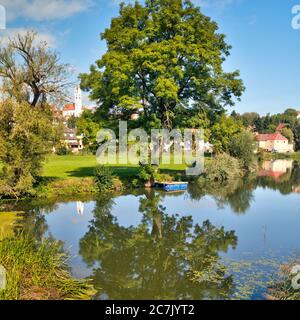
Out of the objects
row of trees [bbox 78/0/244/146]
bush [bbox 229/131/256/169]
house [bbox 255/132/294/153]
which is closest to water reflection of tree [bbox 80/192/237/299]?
row of trees [bbox 78/0/244/146]

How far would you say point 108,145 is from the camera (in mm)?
29359

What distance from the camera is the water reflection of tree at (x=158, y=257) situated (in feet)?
35.1

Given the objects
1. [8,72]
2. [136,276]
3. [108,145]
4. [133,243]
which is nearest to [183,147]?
[108,145]

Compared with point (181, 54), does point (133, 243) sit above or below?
below

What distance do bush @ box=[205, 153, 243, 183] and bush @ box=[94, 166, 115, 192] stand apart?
10.9m

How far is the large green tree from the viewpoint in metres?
27.7

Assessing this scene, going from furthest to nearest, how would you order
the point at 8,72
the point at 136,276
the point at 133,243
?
the point at 8,72, the point at 133,243, the point at 136,276

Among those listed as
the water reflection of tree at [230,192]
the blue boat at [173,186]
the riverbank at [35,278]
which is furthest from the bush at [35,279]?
the blue boat at [173,186]

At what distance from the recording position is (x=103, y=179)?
28.8 metres

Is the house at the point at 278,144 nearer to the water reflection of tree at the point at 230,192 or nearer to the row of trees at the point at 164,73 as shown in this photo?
the water reflection of tree at the point at 230,192

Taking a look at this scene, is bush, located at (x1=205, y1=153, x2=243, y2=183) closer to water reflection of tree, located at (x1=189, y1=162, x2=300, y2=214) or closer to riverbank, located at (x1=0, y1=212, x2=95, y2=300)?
water reflection of tree, located at (x1=189, y1=162, x2=300, y2=214)

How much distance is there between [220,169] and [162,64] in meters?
12.8
